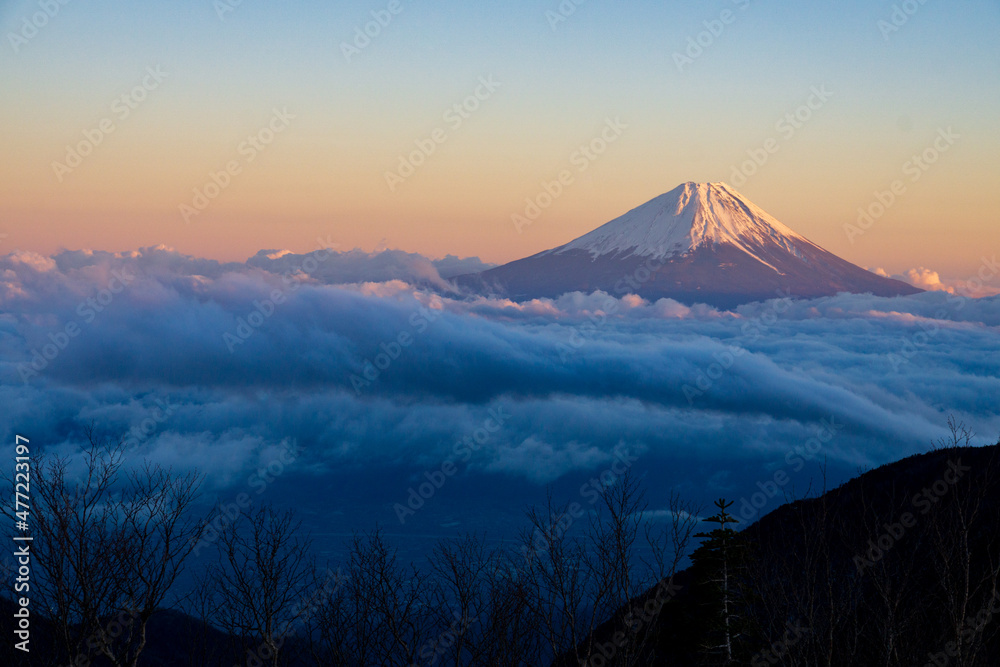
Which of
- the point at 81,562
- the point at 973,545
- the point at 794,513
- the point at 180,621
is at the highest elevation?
the point at 794,513

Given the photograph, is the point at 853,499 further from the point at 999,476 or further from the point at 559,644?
the point at 559,644

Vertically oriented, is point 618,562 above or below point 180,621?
above

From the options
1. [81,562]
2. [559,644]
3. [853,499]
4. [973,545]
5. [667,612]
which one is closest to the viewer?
[81,562]

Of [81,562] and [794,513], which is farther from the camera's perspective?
[794,513]

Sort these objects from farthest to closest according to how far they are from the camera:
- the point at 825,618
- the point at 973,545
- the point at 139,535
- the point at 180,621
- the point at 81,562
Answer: the point at 180,621, the point at 973,545, the point at 825,618, the point at 139,535, the point at 81,562

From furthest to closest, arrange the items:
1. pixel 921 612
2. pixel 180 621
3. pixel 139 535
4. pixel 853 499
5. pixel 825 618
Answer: pixel 180 621, pixel 853 499, pixel 825 618, pixel 921 612, pixel 139 535

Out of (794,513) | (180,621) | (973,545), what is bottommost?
(180,621)

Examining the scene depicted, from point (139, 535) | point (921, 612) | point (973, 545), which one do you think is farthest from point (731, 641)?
point (139, 535)

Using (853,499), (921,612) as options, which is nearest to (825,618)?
(921,612)

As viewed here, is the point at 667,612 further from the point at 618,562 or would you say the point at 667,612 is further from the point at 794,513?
the point at 618,562
